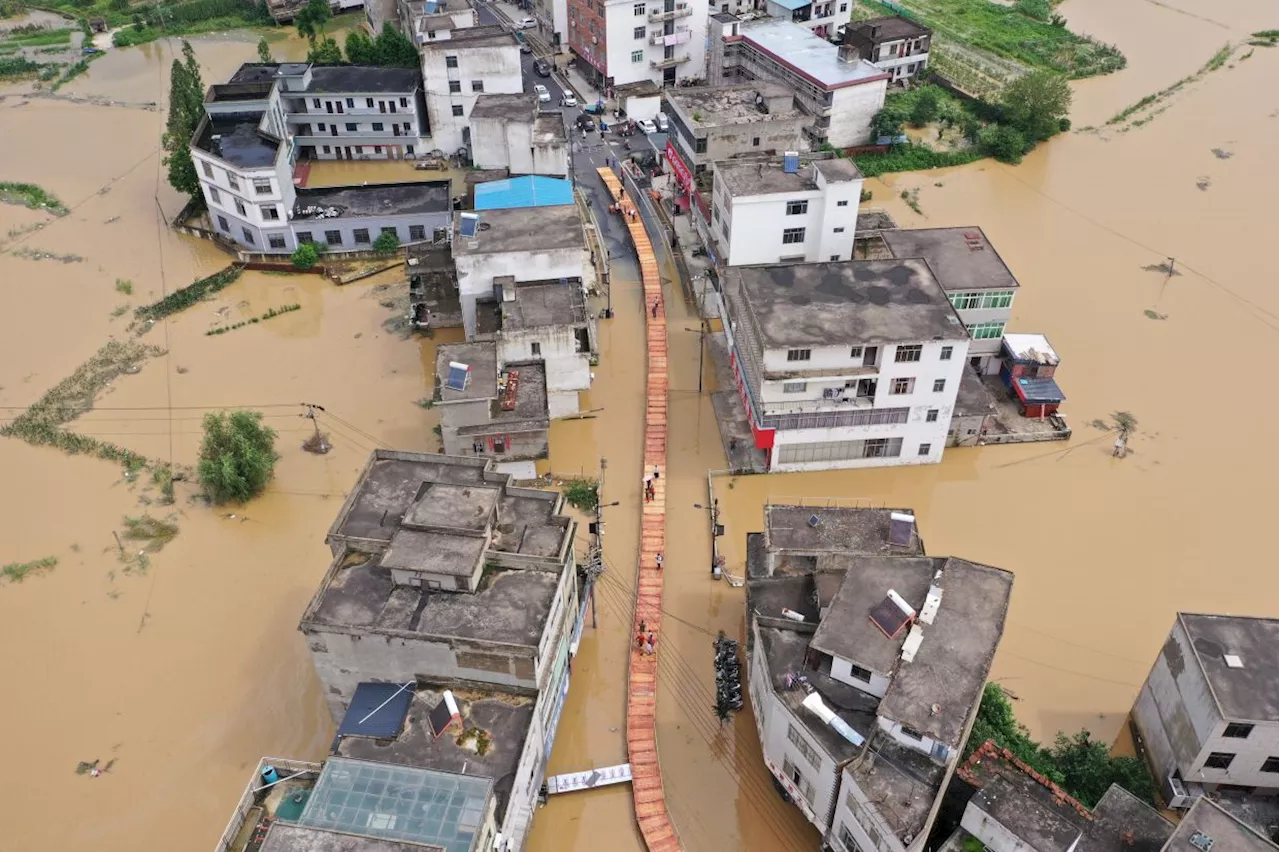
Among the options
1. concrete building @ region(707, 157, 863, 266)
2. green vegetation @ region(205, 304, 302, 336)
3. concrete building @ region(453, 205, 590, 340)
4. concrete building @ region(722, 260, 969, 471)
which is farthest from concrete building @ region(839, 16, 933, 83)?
green vegetation @ region(205, 304, 302, 336)

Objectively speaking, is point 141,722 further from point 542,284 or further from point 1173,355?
point 1173,355

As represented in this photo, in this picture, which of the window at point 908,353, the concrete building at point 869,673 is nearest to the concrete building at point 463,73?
the window at point 908,353

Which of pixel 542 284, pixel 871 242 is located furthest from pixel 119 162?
pixel 871 242

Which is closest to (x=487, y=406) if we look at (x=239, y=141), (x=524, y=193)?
(x=524, y=193)

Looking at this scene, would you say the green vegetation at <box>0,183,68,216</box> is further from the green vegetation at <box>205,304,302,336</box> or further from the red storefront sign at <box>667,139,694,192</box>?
the red storefront sign at <box>667,139,694,192</box>

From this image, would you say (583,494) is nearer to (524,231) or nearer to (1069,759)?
(524,231)

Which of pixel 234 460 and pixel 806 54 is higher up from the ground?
pixel 806 54
